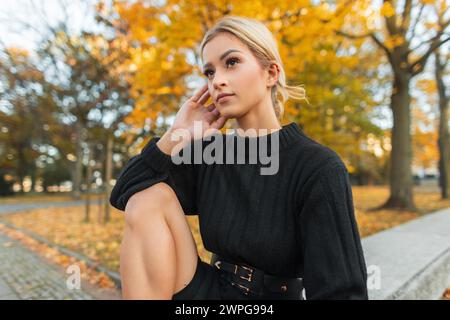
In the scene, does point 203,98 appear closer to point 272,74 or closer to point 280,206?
point 272,74

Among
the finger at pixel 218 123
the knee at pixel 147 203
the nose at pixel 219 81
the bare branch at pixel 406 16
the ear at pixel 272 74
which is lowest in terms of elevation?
the knee at pixel 147 203

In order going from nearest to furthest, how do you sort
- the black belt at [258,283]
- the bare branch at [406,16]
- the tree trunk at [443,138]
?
1. the black belt at [258,283]
2. the bare branch at [406,16]
3. the tree trunk at [443,138]

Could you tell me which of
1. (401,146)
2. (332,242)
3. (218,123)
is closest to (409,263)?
(332,242)

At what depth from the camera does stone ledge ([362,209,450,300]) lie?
9.57 ft

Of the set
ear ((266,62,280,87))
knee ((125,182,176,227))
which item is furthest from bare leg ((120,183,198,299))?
ear ((266,62,280,87))

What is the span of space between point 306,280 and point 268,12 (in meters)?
5.08

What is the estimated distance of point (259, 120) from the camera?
156cm

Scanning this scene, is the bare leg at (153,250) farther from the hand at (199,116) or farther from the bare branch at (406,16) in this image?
the bare branch at (406,16)

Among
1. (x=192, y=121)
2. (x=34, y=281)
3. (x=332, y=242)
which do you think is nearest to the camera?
(x=332, y=242)

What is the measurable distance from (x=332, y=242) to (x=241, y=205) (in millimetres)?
446

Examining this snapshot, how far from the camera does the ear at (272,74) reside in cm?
158

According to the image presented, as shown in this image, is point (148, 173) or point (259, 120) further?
point (259, 120)

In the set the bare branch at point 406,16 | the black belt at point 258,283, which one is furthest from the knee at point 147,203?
the bare branch at point 406,16
